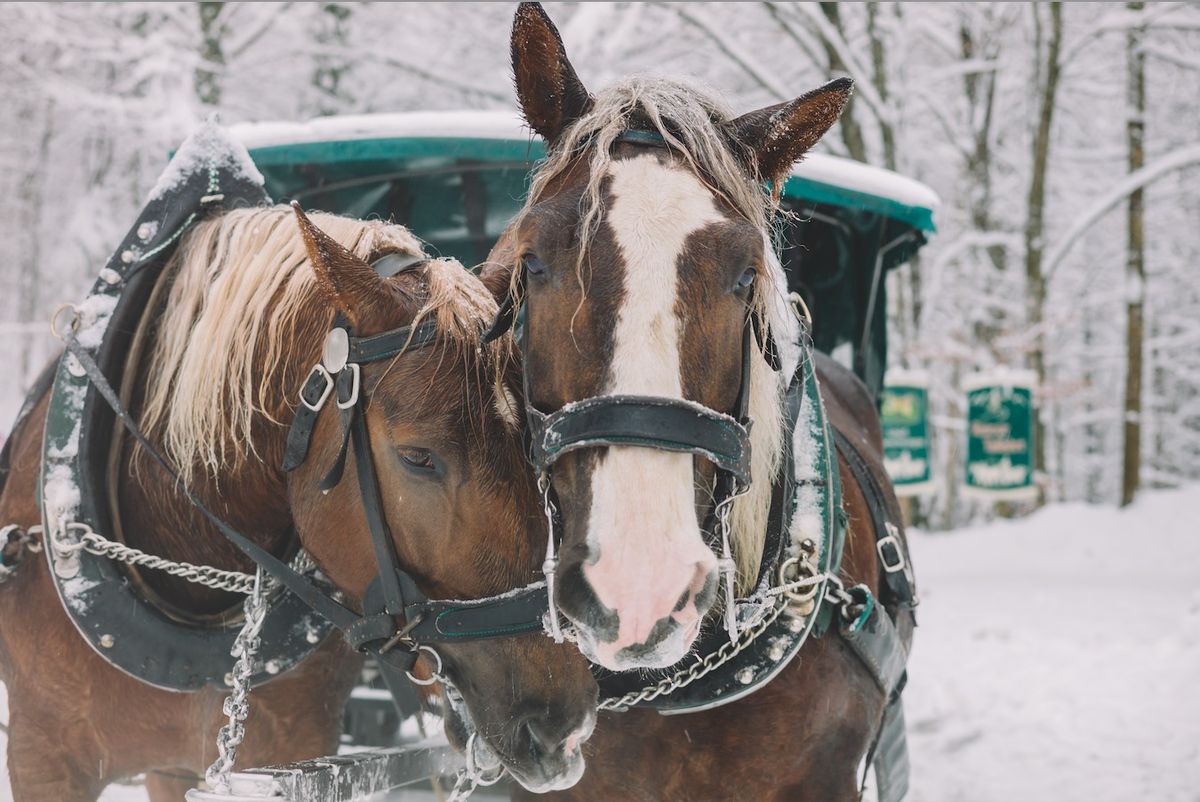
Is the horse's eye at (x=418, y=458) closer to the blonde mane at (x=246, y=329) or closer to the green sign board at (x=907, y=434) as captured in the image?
the blonde mane at (x=246, y=329)

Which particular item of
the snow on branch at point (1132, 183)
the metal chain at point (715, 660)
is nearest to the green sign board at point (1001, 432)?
the snow on branch at point (1132, 183)

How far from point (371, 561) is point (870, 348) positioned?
9.38 ft

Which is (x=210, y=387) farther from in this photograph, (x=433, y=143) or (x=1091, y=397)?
(x=1091, y=397)

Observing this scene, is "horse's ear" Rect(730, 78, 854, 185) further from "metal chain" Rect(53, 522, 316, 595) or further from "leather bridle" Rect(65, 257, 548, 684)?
"metal chain" Rect(53, 522, 316, 595)

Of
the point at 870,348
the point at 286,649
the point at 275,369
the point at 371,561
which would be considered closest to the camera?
the point at 371,561

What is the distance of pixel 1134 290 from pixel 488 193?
27.0ft

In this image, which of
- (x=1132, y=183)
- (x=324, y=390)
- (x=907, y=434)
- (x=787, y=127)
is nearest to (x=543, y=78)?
(x=787, y=127)

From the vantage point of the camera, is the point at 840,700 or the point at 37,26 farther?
the point at 37,26

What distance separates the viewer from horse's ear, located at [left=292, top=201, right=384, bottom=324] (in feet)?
5.77

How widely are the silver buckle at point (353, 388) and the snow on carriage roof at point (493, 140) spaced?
1.63 m

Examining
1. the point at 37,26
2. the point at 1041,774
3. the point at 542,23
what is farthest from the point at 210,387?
the point at 37,26

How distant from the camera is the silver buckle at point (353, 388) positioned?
1.77 metres

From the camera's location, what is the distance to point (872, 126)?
1272 centimetres

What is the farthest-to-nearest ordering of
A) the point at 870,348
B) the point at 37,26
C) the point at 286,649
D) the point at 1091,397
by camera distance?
the point at 1091,397 → the point at 37,26 → the point at 870,348 → the point at 286,649
